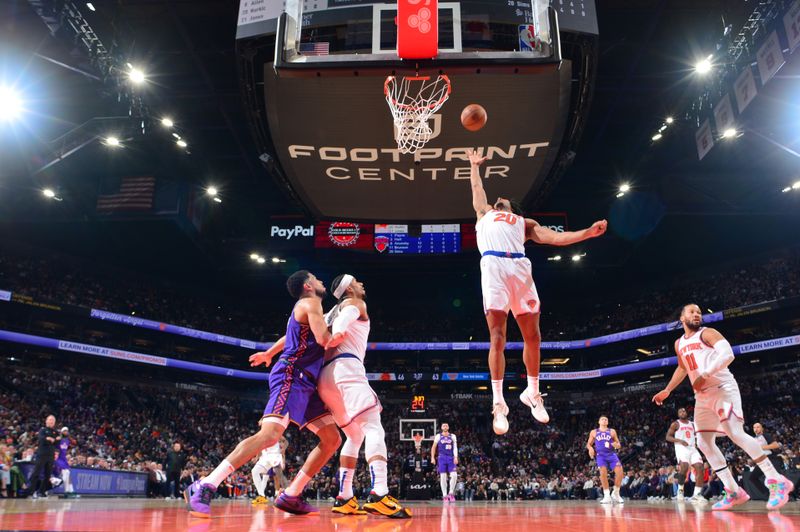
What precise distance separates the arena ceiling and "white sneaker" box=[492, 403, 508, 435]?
11041 millimetres

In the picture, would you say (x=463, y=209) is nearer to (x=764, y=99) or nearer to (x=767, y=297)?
(x=764, y=99)

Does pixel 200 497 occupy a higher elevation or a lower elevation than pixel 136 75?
lower

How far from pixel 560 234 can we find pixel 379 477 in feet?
10.2

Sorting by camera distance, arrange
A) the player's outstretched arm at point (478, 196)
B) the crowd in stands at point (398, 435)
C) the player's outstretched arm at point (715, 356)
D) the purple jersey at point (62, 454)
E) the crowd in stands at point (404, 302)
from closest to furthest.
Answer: the player's outstretched arm at point (478, 196) → the player's outstretched arm at point (715, 356) → the purple jersey at point (62, 454) → the crowd in stands at point (398, 435) → the crowd in stands at point (404, 302)

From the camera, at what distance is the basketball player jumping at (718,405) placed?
6.82m

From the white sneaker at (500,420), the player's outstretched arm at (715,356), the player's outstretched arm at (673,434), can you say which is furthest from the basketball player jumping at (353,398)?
the player's outstretched arm at (673,434)

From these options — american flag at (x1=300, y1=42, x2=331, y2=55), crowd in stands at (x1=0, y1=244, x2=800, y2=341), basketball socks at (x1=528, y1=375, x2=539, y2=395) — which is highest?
crowd in stands at (x1=0, y1=244, x2=800, y2=341)

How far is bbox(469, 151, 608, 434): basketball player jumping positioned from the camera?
6.01 metres

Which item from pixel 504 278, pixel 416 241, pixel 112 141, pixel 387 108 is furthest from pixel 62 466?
pixel 416 241

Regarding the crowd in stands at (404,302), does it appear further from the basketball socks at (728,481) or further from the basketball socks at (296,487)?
the basketball socks at (296,487)

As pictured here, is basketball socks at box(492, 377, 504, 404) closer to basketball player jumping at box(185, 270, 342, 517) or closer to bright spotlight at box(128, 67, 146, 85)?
basketball player jumping at box(185, 270, 342, 517)

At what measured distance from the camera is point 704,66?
51.0 ft

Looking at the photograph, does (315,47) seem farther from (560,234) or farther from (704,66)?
(704,66)

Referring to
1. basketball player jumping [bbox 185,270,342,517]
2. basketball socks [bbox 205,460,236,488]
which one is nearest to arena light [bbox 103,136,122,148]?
basketball player jumping [bbox 185,270,342,517]
